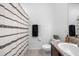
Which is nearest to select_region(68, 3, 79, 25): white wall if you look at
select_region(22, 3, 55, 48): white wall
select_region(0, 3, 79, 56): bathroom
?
select_region(0, 3, 79, 56): bathroom

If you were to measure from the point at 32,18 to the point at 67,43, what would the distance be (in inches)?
29.3

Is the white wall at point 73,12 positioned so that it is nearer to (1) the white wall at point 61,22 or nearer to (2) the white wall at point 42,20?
(1) the white wall at point 61,22

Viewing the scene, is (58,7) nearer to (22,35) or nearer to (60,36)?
(60,36)

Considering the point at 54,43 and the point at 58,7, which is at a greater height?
the point at 58,7

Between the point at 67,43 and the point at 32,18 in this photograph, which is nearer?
the point at 32,18

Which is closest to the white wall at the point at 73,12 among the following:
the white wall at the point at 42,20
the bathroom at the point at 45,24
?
the bathroom at the point at 45,24

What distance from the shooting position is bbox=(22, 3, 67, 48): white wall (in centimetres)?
145

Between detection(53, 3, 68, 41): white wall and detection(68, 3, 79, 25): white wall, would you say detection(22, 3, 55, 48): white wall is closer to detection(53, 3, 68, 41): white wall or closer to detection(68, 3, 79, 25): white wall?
detection(53, 3, 68, 41): white wall

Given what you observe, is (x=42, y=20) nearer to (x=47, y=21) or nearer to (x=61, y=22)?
(x=47, y=21)

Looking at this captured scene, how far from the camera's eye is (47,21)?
4.82ft

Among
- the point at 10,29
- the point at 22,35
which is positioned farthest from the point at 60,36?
the point at 10,29

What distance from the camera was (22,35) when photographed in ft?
5.35

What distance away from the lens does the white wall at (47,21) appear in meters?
1.45

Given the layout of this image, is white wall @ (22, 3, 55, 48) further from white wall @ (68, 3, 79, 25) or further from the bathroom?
white wall @ (68, 3, 79, 25)
